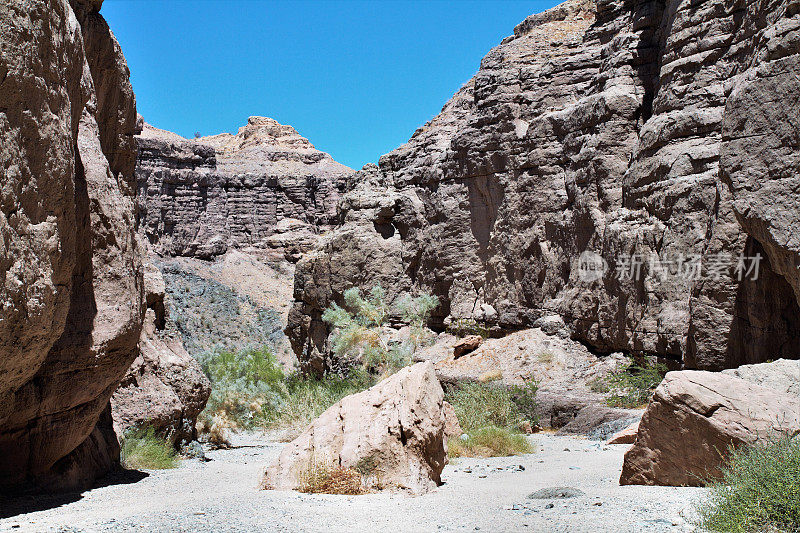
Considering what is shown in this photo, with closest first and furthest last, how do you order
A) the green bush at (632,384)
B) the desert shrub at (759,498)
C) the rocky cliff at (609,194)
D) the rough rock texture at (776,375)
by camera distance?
the desert shrub at (759,498)
the rough rock texture at (776,375)
the rocky cliff at (609,194)
the green bush at (632,384)

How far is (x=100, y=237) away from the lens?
607cm

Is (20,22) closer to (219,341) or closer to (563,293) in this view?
(563,293)

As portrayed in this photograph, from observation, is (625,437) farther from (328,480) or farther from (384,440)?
(328,480)

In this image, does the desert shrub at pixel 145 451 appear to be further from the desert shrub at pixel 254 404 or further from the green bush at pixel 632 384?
the green bush at pixel 632 384

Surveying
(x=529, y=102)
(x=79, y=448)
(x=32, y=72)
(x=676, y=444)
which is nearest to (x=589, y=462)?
(x=676, y=444)

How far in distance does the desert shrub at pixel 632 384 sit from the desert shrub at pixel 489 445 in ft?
9.15

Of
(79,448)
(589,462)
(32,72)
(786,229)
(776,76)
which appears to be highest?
(776,76)


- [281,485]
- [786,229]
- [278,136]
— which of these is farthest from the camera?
[278,136]

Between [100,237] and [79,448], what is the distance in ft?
6.62

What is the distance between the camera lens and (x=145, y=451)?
745cm

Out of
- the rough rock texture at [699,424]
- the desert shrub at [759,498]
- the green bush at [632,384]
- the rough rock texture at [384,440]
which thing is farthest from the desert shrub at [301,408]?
the desert shrub at [759,498]

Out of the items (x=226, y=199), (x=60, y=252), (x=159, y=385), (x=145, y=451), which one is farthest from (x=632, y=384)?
(x=226, y=199)

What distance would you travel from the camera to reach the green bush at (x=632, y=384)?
1135cm

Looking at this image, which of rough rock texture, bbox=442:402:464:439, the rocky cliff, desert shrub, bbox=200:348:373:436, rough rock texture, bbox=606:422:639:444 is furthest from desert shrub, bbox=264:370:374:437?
rough rock texture, bbox=606:422:639:444
